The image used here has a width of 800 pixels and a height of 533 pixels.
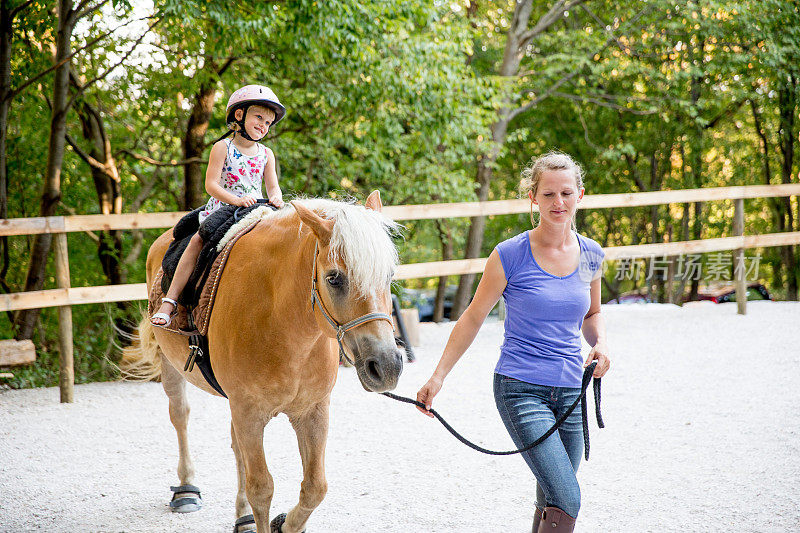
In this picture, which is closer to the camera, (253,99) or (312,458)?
(312,458)

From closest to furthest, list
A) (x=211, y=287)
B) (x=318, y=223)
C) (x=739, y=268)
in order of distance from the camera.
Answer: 1. (x=318, y=223)
2. (x=211, y=287)
3. (x=739, y=268)

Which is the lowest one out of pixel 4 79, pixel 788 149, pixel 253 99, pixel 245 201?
pixel 245 201

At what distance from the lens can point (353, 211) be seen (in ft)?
7.65

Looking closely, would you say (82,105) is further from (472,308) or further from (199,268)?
(472,308)

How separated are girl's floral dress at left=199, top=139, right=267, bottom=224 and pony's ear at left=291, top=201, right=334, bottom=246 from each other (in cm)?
128

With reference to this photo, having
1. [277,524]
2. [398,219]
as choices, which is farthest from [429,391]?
[398,219]

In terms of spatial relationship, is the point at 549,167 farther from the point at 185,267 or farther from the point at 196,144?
the point at 196,144

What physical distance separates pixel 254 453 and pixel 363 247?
45.8 inches

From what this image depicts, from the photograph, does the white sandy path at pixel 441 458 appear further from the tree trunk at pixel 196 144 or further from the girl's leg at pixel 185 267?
the tree trunk at pixel 196 144

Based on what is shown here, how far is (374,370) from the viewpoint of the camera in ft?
7.18

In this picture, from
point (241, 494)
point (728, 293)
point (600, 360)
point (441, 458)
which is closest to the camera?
point (600, 360)

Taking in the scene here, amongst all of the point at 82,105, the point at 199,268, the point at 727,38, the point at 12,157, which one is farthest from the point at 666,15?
the point at 199,268

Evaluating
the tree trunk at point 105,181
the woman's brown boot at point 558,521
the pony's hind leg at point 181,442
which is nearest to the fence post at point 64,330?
the tree trunk at point 105,181

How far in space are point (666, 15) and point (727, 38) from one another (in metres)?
1.37
